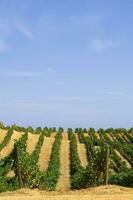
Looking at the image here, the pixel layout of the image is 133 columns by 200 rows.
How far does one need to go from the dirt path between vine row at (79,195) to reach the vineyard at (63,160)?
5.19m

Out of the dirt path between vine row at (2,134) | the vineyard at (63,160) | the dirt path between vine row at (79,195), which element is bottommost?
the dirt path between vine row at (79,195)

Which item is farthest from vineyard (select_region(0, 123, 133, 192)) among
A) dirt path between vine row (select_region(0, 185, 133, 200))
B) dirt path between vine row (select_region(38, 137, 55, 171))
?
dirt path between vine row (select_region(0, 185, 133, 200))

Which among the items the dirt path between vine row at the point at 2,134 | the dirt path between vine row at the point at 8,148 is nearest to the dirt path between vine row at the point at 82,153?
the dirt path between vine row at the point at 8,148

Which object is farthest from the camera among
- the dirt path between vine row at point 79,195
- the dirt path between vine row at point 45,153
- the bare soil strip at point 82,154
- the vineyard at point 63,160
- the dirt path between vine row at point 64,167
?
the bare soil strip at point 82,154

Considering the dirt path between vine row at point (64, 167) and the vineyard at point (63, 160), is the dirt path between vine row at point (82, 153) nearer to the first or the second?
the vineyard at point (63, 160)

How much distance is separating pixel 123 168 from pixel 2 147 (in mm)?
29377

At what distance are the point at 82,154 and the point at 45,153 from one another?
6986mm

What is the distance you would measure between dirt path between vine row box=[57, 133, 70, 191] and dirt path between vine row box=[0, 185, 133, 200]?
2042 centimetres

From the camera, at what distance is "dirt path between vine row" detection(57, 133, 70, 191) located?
2384 inches

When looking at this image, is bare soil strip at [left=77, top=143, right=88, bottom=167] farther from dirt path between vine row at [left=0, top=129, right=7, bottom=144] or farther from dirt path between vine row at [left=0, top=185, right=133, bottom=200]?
dirt path between vine row at [left=0, top=185, right=133, bottom=200]

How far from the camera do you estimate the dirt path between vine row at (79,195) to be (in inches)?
1228

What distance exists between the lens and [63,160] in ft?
259

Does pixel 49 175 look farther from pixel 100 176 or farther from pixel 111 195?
pixel 111 195

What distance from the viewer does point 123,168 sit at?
66.5 meters
